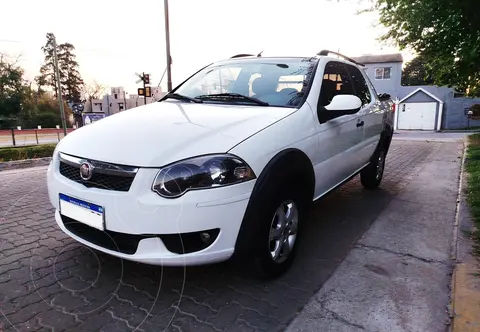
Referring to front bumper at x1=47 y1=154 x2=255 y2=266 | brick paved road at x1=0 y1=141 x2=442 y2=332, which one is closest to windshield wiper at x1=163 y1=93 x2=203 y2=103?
front bumper at x1=47 y1=154 x2=255 y2=266

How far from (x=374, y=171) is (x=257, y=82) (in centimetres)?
276

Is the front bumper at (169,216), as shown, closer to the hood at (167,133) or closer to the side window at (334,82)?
the hood at (167,133)

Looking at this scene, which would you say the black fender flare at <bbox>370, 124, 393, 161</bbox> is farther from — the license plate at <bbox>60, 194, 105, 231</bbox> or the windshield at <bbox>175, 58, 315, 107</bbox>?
the license plate at <bbox>60, 194, 105, 231</bbox>

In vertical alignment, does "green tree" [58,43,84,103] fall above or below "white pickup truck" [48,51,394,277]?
above

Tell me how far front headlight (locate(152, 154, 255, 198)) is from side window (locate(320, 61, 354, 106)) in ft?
4.65

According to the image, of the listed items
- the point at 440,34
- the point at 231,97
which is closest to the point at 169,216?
the point at 231,97

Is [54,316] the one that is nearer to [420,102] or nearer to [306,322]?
[306,322]

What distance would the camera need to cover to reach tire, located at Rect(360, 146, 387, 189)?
5.16 m

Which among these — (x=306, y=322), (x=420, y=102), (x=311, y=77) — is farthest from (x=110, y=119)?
(x=420, y=102)

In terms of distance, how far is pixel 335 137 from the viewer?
135 inches

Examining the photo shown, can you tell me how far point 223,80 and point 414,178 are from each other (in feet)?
14.8

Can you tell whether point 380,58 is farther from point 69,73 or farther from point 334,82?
point 69,73

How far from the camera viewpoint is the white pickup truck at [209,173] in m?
2.16

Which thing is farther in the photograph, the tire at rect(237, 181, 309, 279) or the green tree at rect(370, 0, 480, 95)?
the green tree at rect(370, 0, 480, 95)
